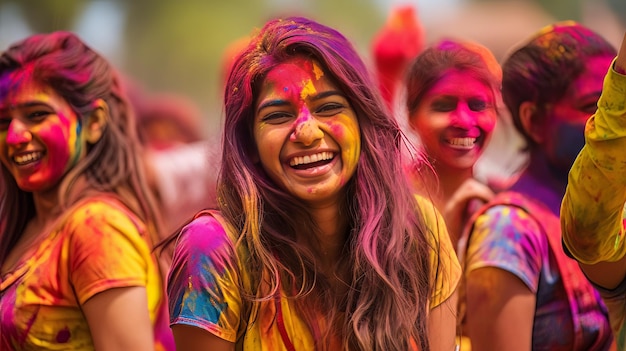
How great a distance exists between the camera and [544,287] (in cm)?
271

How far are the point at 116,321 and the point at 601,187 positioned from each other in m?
1.34

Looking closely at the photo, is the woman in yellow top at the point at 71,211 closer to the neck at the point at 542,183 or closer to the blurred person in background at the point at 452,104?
the blurred person in background at the point at 452,104

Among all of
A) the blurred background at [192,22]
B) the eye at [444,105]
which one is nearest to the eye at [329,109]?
the eye at [444,105]

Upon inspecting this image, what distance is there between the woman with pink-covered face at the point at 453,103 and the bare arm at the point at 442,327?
1.34 feet

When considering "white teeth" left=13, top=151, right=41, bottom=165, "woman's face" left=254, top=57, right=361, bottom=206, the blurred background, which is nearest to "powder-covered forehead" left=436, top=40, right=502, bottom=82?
"woman's face" left=254, top=57, right=361, bottom=206

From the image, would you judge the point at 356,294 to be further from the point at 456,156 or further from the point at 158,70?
the point at 158,70

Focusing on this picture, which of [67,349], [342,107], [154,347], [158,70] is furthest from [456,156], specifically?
[158,70]

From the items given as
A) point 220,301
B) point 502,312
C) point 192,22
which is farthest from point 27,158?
point 192,22

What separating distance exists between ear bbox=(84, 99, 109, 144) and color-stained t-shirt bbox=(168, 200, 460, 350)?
78cm

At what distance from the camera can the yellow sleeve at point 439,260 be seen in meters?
2.45

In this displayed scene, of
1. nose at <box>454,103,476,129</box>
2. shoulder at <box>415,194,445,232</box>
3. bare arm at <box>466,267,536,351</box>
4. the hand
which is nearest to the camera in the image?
shoulder at <box>415,194,445,232</box>

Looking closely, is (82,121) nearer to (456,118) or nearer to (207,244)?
(207,244)

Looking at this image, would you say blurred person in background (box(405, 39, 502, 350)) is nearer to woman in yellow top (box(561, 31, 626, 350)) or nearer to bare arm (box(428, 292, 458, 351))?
bare arm (box(428, 292, 458, 351))

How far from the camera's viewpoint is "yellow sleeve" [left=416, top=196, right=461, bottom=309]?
2449 mm
